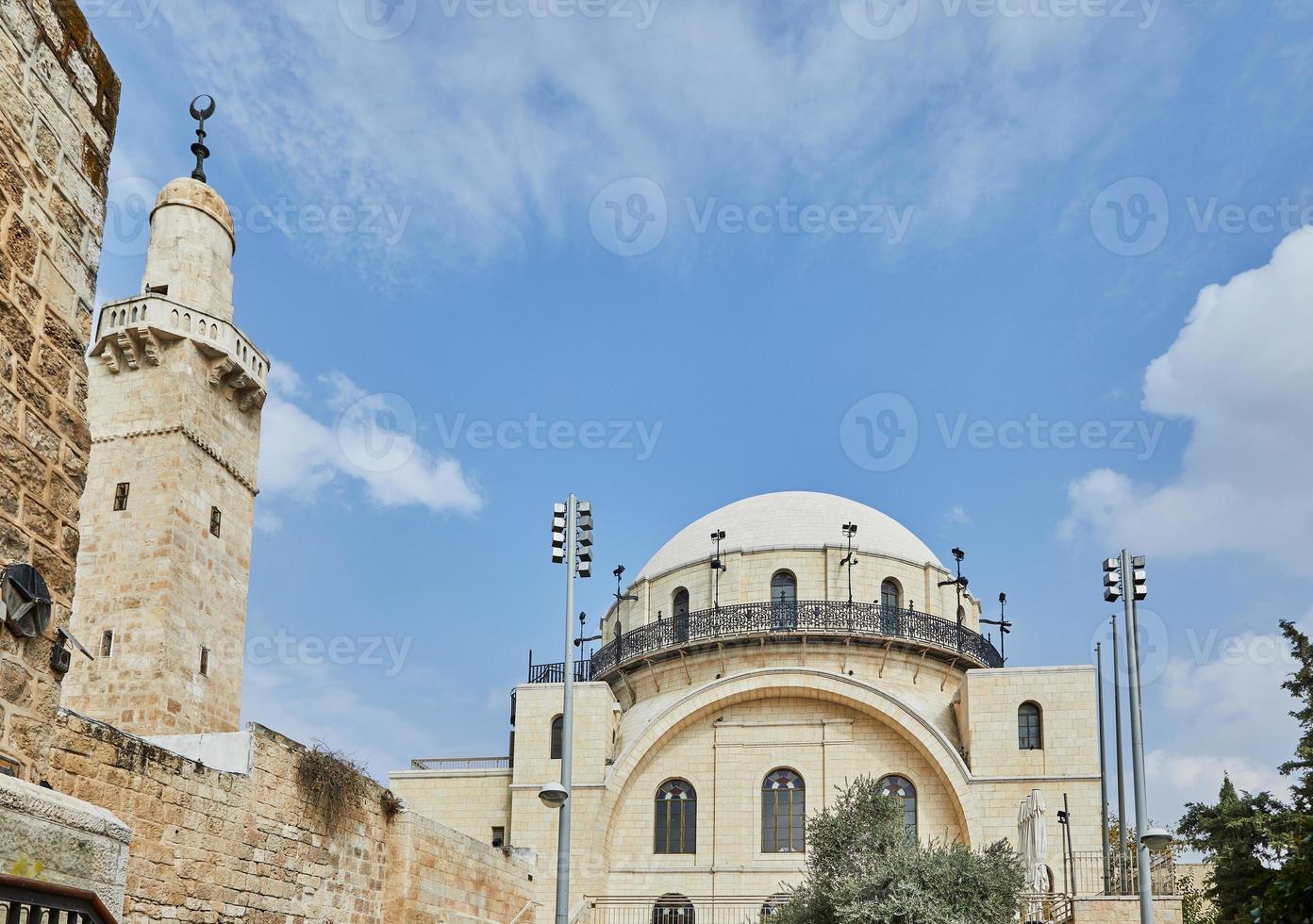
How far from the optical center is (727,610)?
1265 inches

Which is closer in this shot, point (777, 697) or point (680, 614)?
point (777, 697)

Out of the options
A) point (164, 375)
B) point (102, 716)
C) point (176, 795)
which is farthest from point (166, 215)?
point (176, 795)

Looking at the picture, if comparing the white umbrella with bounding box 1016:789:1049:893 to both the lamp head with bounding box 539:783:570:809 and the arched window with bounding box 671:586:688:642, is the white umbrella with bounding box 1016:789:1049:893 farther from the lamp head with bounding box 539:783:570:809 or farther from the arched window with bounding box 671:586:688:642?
the lamp head with bounding box 539:783:570:809

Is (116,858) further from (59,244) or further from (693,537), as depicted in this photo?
(693,537)

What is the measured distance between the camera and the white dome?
110 feet

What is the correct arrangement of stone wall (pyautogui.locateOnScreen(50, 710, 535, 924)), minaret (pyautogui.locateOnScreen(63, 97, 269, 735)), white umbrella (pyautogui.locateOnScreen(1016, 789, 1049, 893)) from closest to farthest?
stone wall (pyautogui.locateOnScreen(50, 710, 535, 924)), minaret (pyautogui.locateOnScreen(63, 97, 269, 735)), white umbrella (pyautogui.locateOnScreen(1016, 789, 1049, 893))

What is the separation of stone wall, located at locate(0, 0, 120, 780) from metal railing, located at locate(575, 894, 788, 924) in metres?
24.0

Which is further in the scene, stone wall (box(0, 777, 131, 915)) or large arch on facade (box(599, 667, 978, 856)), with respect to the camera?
large arch on facade (box(599, 667, 978, 856))

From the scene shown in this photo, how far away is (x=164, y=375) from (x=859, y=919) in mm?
13037

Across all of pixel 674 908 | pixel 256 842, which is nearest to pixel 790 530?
pixel 674 908

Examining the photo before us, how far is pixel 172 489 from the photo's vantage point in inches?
726

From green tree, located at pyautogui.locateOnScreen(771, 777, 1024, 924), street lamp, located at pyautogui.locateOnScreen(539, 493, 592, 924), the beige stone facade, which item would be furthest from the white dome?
street lamp, located at pyautogui.locateOnScreen(539, 493, 592, 924)

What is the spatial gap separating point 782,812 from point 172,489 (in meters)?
16.0

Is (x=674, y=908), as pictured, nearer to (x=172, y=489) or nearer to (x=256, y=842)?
(x=172, y=489)
